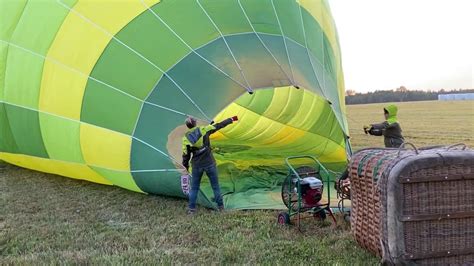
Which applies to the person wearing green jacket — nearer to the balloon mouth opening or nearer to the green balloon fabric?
the green balloon fabric

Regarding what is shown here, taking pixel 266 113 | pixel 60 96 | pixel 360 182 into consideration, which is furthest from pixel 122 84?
pixel 266 113

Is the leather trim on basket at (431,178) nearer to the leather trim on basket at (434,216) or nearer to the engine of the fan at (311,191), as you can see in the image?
the leather trim on basket at (434,216)

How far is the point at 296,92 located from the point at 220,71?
2.49 metres

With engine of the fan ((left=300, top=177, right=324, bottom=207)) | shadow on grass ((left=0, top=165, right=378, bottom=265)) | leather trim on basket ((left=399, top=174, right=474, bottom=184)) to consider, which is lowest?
shadow on grass ((left=0, top=165, right=378, bottom=265))

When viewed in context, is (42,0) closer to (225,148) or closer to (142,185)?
(142,185)

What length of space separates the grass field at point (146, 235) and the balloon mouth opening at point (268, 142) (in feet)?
2.11

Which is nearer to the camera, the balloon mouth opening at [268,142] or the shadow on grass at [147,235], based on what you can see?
the shadow on grass at [147,235]

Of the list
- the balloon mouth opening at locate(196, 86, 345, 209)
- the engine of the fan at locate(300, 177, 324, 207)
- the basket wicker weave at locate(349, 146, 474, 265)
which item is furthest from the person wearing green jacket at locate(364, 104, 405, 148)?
the basket wicker weave at locate(349, 146, 474, 265)

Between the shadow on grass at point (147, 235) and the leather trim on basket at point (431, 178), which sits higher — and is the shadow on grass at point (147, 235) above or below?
below

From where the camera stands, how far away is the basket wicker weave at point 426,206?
2.63 meters

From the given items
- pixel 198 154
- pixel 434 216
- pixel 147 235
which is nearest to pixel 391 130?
pixel 198 154

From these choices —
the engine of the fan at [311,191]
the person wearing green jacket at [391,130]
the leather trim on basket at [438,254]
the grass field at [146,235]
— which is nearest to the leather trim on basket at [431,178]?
the leather trim on basket at [438,254]

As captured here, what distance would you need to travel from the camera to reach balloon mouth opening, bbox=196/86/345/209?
17.1 ft

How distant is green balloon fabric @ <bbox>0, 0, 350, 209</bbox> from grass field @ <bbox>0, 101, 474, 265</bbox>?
30 cm
